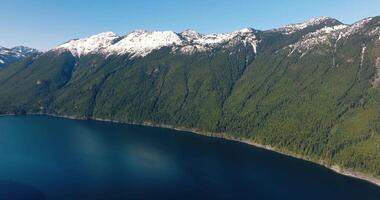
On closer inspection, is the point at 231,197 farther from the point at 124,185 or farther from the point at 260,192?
the point at 124,185

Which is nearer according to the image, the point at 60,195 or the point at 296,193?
the point at 60,195

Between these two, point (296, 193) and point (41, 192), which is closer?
point (41, 192)

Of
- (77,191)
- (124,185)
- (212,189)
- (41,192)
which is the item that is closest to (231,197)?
(212,189)

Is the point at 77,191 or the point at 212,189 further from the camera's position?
the point at 212,189

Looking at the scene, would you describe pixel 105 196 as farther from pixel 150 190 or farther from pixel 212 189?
pixel 212 189

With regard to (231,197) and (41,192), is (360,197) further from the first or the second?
(41,192)

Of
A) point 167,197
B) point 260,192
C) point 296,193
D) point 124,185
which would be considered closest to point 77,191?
point 124,185

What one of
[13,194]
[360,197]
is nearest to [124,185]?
[13,194]
